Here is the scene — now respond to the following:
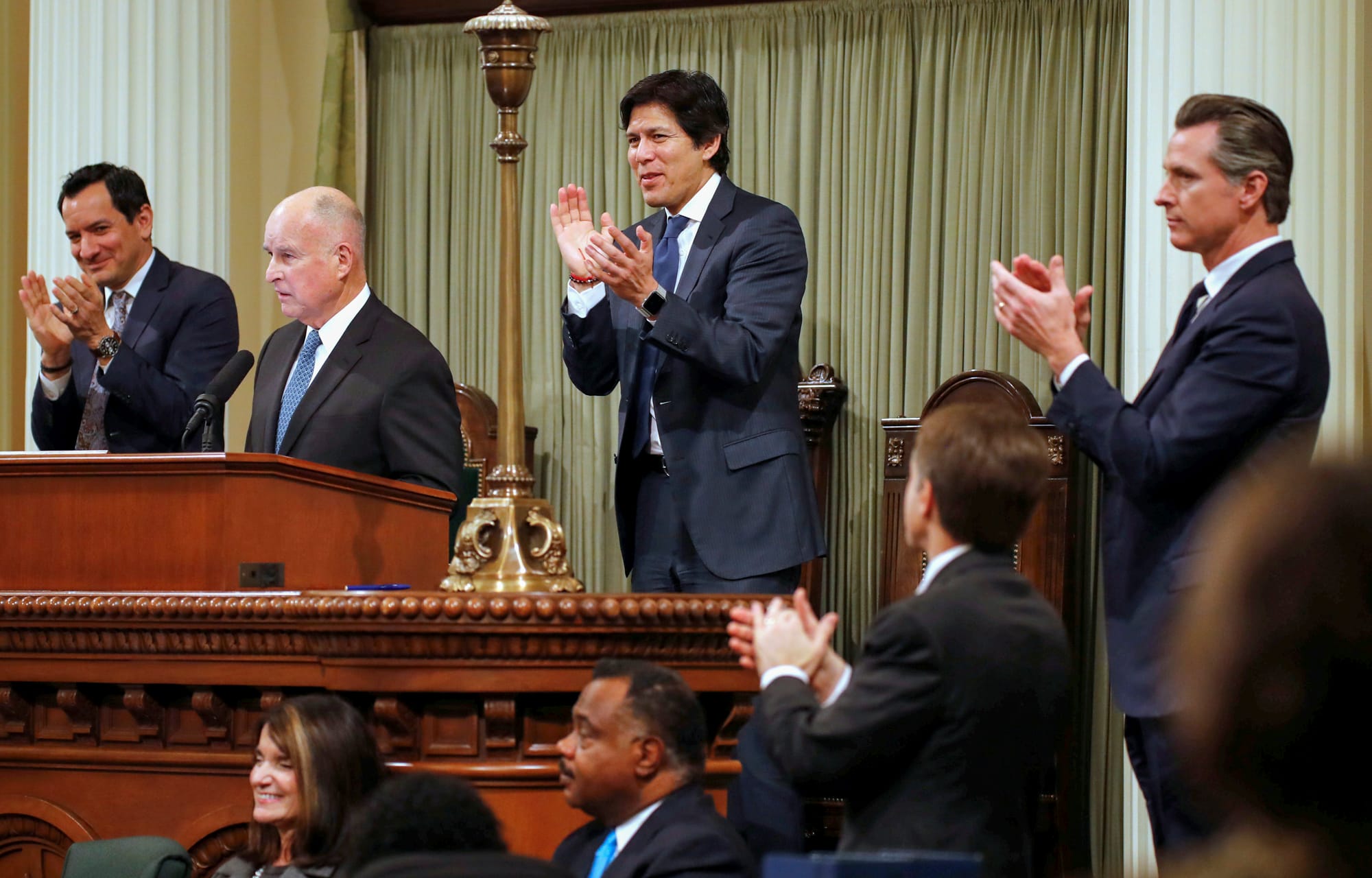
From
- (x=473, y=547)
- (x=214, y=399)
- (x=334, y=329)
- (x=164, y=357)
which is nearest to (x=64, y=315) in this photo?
(x=164, y=357)

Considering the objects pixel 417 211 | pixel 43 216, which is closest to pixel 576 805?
pixel 43 216

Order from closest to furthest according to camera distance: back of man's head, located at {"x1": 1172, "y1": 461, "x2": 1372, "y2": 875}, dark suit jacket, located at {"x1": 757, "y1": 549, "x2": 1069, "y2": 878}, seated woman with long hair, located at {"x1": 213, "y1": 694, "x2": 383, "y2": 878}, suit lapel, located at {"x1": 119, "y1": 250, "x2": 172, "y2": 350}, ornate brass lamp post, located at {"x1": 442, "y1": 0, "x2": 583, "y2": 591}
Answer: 1. back of man's head, located at {"x1": 1172, "y1": 461, "x2": 1372, "y2": 875}
2. dark suit jacket, located at {"x1": 757, "y1": 549, "x2": 1069, "y2": 878}
3. seated woman with long hair, located at {"x1": 213, "y1": 694, "x2": 383, "y2": 878}
4. ornate brass lamp post, located at {"x1": 442, "y1": 0, "x2": 583, "y2": 591}
5. suit lapel, located at {"x1": 119, "y1": 250, "x2": 172, "y2": 350}

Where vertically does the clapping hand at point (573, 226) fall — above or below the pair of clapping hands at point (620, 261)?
above

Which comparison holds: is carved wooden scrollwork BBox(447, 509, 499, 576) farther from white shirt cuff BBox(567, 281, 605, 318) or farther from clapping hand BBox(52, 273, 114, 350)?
clapping hand BBox(52, 273, 114, 350)

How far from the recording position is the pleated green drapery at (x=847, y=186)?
6.07 m

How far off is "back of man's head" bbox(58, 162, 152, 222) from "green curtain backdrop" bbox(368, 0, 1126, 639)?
2061 mm

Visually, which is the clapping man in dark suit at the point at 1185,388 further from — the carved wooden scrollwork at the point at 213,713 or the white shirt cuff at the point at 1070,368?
the carved wooden scrollwork at the point at 213,713

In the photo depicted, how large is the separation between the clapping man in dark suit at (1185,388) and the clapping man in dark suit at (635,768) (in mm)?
707

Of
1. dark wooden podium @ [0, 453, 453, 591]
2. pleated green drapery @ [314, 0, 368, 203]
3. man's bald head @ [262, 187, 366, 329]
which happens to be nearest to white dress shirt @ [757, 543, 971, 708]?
dark wooden podium @ [0, 453, 453, 591]

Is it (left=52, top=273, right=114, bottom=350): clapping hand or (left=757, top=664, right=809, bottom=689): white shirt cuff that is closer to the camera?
(left=757, top=664, right=809, bottom=689): white shirt cuff

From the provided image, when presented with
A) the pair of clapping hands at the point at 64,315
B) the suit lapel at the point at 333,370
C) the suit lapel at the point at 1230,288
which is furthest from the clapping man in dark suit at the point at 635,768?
the pair of clapping hands at the point at 64,315

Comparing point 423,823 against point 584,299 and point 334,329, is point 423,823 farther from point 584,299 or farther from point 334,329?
point 334,329

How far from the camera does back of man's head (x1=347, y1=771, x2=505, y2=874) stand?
1.64 meters

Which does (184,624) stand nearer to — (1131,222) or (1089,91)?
(1131,222)
